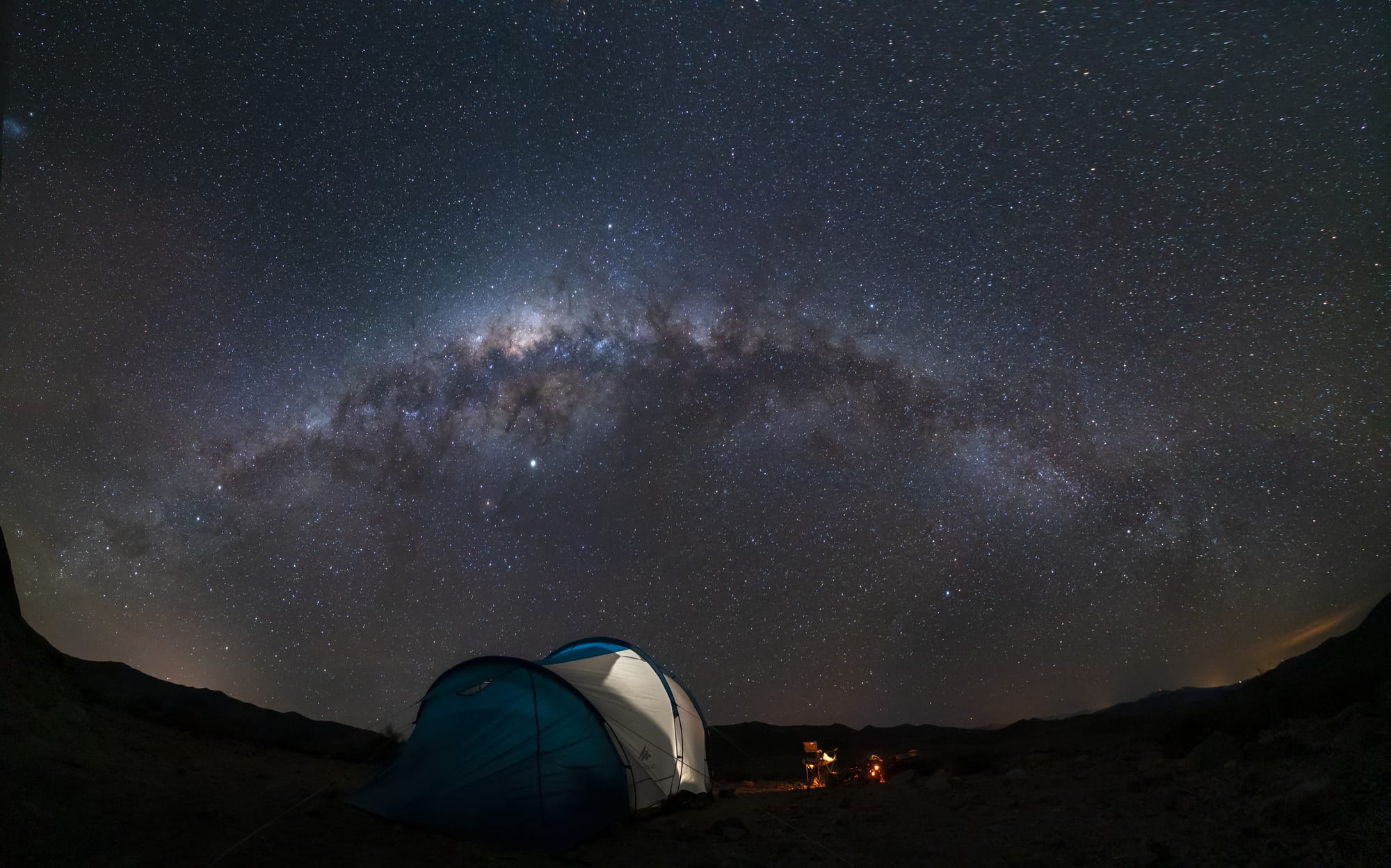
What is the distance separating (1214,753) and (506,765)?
30.2 ft

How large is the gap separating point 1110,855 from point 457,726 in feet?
24.9

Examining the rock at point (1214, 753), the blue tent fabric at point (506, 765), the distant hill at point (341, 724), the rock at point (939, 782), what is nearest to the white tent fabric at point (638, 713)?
the blue tent fabric at point (506, 765)

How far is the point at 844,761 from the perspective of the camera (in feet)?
77.1

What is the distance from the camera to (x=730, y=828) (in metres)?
8.27

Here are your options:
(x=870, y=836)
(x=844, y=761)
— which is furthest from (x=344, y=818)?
(x=844, y=761)

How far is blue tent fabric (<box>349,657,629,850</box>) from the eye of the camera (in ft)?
25.4

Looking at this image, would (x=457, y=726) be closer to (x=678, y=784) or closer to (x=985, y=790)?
(x=678, y=784)

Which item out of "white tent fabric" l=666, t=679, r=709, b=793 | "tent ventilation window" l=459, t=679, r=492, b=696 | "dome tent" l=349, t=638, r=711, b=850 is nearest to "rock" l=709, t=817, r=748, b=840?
"dome tent" l=349, t=638, r=711, b=850

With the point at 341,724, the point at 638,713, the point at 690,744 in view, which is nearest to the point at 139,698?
the point at 341,724

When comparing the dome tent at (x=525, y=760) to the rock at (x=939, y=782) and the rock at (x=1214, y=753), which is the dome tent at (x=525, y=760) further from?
the rock at (x=1214, y=753)

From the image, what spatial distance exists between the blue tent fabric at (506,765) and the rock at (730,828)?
1256 millimetres

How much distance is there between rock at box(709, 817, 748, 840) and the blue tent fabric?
1.26m

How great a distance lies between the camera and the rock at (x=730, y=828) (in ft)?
26.5

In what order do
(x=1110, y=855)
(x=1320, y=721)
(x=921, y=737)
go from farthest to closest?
(x=921, y=737) < (x=1320, y=721) < (x=1110, y=855)
